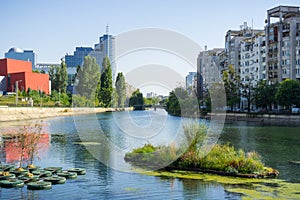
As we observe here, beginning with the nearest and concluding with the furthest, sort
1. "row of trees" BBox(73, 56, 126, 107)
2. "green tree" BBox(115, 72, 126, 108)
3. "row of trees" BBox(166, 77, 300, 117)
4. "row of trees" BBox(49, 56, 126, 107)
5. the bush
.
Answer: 1. the bush
2. "row of trees" BBox(166, 77, 300, 117)
3. "row of trees" BBox(73, 56, 126, 107)
4. "row of trees" BBox(49, 56, 126, 107)
5. "green tree" BBox(115, 72, 126, 108)

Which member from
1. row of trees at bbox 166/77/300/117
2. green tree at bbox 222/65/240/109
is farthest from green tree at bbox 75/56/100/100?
green tree at bbox 222/65/240/109

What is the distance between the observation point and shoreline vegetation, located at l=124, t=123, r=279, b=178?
66.2 feet

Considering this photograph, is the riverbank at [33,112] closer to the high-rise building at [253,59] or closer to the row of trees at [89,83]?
the row of trees at [89,83]

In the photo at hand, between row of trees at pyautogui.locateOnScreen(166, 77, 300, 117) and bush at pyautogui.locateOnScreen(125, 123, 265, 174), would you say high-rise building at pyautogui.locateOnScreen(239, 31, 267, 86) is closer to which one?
row of trees at pyautogui.locateOnScreen(166, 77, 300, 117)

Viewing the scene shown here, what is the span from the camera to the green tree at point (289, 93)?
61.9 metres

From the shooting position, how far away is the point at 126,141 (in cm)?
3631

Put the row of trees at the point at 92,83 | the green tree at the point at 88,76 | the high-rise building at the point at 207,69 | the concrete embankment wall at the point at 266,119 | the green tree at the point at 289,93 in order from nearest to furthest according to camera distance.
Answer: the concrete embankment wall at the point at 266,119
the green tree at the point at 289,93
the green tree at the point at 88,76
the row of trees at the point at 92,83
the high-rise building at the point at 207,69

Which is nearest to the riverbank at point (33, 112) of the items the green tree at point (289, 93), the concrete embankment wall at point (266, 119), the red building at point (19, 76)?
the red building at point (19, 76)

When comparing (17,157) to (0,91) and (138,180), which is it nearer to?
(138,180)

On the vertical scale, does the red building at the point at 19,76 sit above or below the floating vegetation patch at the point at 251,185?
above

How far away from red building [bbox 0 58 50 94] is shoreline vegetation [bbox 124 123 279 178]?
74.3m

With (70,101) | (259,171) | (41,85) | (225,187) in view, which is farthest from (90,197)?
(70,101)

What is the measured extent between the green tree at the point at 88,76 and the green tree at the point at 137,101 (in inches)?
1629

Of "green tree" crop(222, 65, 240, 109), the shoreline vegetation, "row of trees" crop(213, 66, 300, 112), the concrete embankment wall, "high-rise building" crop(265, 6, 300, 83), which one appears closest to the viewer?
the shoreline vegetation
